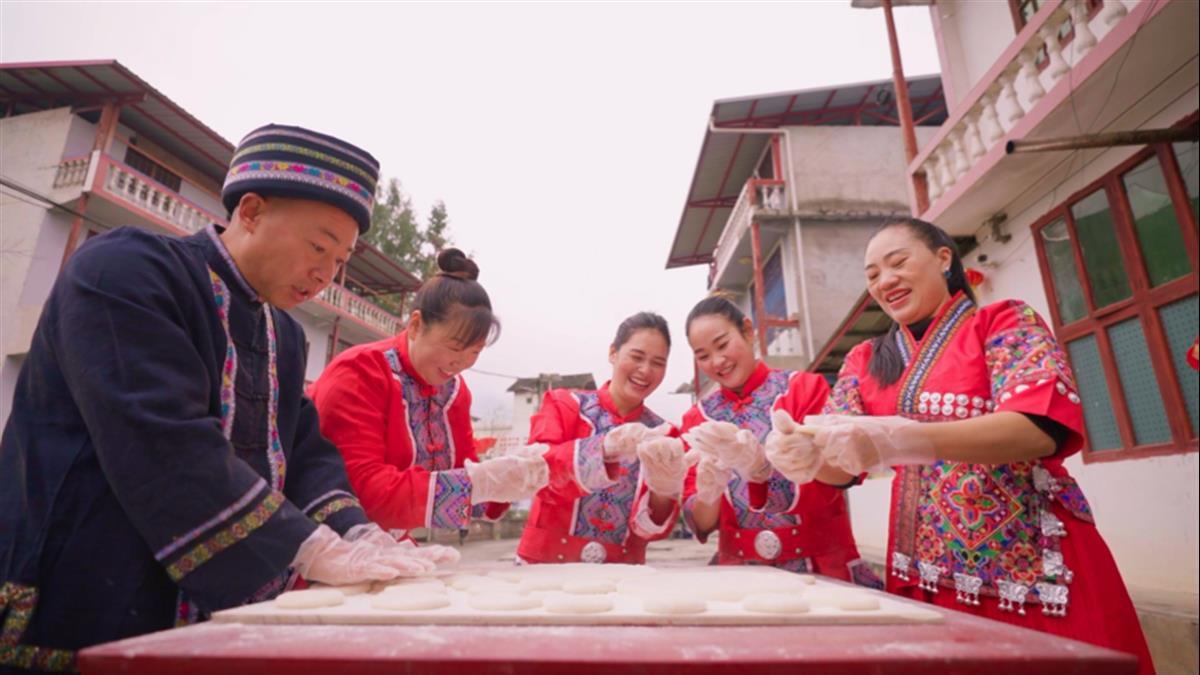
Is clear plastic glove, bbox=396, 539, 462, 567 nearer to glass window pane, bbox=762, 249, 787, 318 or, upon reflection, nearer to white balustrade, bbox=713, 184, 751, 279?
white balustrade, bbox=713, 184, 751, 279

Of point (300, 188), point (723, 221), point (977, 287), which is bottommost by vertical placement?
point (300, 188)

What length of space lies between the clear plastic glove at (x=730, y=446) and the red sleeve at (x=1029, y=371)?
2.41 ft

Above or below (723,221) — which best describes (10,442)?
below

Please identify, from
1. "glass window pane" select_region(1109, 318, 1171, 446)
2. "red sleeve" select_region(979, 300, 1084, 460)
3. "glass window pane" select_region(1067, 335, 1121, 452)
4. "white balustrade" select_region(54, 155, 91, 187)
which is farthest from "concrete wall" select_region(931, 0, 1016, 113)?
"white balustrade" select_region(54, 155, 91, 187)

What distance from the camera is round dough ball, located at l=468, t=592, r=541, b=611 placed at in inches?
41.9

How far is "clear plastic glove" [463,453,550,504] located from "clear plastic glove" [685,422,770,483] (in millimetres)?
536

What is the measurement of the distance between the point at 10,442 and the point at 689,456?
1.81 m

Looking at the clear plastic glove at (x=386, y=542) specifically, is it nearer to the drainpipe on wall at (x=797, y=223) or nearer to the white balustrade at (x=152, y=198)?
the white balustrade at (x=152, y=198)

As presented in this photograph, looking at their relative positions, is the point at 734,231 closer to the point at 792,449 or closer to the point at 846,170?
the point at 846,170

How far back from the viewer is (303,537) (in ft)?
3.95

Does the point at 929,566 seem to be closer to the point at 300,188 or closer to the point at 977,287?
the point at 300,188

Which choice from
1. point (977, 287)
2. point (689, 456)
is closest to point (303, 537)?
point (689, 456)

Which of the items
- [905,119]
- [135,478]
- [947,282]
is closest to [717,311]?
[947,282]

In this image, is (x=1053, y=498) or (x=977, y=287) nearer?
(x=1053, y=498)
